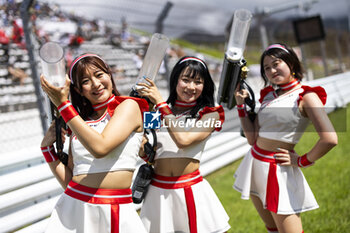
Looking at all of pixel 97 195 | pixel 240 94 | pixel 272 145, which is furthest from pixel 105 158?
pixel 272 145

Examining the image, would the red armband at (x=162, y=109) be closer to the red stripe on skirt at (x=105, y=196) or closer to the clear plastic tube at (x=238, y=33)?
the red stripe on skirt at (x=105, y=196)

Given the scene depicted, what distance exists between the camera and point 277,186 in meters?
2.23

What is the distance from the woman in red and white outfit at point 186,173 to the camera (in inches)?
79.9

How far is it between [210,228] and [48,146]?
1.10 meters

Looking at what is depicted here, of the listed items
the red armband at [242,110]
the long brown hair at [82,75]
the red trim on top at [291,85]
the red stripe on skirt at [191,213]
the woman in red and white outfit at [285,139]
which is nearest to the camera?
the long brown hair at [82,75]

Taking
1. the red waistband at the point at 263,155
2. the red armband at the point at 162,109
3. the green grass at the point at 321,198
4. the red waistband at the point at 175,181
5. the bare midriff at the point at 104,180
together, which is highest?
the red armband at the point at 162,109

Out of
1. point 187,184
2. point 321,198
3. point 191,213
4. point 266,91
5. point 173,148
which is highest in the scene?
point 266,91

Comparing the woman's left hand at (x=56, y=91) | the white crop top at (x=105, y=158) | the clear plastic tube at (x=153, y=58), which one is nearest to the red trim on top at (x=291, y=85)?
the clear plastic tube at (x=153, y=58)

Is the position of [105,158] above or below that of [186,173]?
above

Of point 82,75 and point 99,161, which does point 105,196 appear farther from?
point 82,75

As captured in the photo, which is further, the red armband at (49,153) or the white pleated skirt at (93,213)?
the red armband at (49,153)

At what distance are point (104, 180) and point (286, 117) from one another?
A: 51.5 inches

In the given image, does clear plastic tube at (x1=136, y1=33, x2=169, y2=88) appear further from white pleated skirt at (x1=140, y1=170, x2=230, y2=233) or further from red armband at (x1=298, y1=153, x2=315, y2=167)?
red armband at (x1=298, y1=153, x2=315, y2=167)

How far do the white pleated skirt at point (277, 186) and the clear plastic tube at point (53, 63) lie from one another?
60.0 inches
